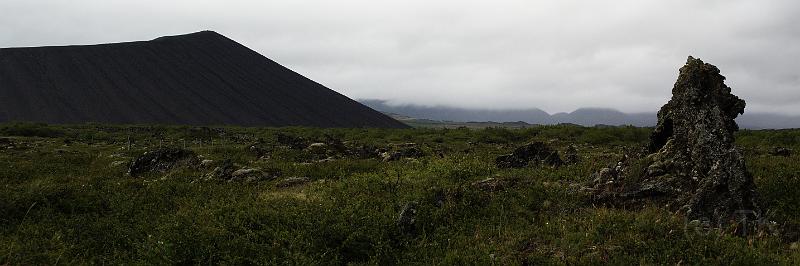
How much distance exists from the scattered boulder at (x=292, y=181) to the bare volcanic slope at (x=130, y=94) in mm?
140517

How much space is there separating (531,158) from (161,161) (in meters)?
15.2

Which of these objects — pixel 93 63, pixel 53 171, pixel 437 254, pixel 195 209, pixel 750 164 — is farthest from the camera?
pixel 93 63

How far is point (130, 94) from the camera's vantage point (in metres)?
160

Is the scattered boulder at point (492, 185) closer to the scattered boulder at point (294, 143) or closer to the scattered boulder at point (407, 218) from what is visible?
the scattered boulder at point (407, 218)

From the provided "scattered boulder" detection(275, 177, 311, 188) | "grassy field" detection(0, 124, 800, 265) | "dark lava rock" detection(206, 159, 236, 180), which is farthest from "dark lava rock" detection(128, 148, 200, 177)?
"scattered boulder" detection(275, 177, 311, 188)

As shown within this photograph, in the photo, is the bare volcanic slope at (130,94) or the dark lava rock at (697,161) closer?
the dark lava rock at (697,161)

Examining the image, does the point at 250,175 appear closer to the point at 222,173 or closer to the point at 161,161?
the point at 222,173

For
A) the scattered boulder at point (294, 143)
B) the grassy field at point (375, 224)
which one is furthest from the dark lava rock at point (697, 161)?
the scattered boulder at point (294, 143)

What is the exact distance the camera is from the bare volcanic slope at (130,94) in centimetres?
14050

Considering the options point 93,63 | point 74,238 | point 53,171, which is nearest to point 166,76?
point 93,63

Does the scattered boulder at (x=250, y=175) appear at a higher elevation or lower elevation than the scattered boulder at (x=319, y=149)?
lower

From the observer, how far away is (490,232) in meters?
10.3

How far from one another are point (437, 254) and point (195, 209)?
6425 millimetres

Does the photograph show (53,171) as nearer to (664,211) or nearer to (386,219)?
(386,219)
